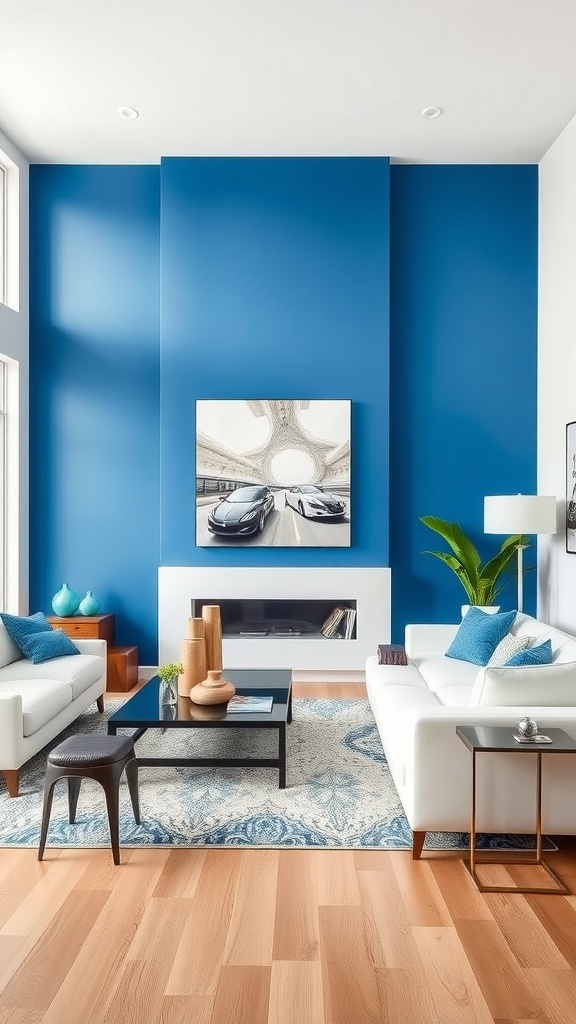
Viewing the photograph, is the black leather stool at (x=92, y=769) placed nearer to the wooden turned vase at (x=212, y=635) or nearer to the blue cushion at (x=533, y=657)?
the wooden turned vase at (x=212, y=635)

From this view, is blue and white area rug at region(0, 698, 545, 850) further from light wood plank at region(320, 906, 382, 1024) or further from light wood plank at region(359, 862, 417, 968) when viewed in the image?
light wood plank at region(320, 906, 382, 1024)

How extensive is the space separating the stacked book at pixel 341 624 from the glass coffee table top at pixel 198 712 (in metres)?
1.53

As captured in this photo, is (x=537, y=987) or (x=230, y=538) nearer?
(x=537, y=987)

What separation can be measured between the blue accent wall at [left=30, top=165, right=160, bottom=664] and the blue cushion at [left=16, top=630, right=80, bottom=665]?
128cm

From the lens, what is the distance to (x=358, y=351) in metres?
5.85

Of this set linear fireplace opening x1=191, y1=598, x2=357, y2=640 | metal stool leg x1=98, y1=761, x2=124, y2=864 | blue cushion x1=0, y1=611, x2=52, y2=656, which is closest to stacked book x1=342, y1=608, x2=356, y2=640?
linear fireplace opening x1=191, y1=598, x2=357, y2=640

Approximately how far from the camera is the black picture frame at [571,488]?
5.18m

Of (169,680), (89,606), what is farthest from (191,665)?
(89,606)

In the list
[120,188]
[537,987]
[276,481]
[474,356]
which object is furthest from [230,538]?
[537,987]

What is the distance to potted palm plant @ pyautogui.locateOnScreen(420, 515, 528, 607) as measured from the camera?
5.61 metres

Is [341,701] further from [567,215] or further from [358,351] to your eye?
[567,215]

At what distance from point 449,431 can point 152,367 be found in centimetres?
246

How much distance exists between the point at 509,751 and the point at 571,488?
310 centimetres

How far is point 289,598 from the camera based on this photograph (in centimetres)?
582
